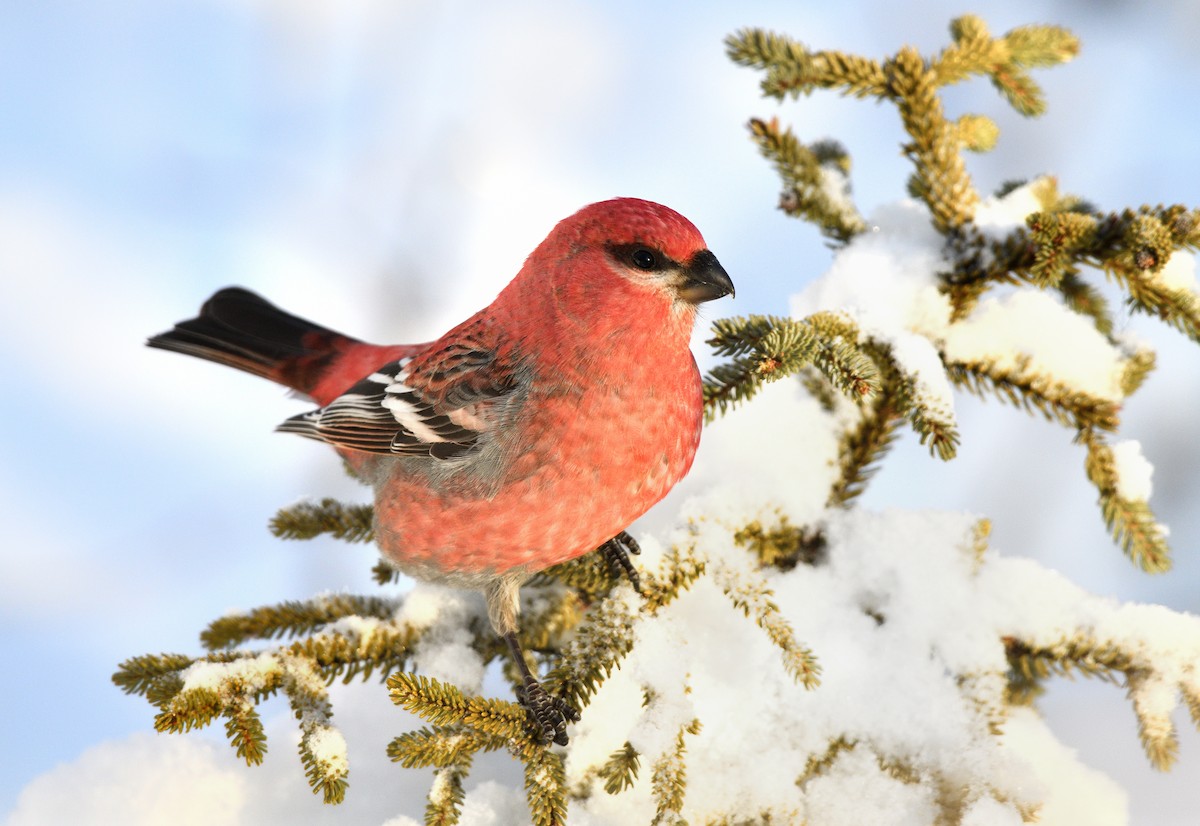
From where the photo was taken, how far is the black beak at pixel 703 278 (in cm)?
213

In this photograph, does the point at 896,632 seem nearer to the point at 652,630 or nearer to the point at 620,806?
the point at 652,630

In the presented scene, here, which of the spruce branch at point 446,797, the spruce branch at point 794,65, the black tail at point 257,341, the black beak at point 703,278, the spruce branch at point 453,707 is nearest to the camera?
the spruce branch at point 453,707

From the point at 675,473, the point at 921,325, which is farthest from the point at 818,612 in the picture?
the point at 921,325

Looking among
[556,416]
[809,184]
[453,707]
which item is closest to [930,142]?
[809,184]

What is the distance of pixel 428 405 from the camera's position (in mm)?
2463

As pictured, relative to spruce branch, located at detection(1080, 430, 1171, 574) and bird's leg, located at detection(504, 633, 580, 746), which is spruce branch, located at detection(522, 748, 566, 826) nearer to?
bird's leg, located at detection(504, 633, 580, 746)

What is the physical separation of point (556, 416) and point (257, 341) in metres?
1.51

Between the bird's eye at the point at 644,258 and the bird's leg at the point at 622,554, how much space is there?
2.12 ft

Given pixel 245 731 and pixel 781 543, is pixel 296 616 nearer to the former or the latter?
pixel 245 731

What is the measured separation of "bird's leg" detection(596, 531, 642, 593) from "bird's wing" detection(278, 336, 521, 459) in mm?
426

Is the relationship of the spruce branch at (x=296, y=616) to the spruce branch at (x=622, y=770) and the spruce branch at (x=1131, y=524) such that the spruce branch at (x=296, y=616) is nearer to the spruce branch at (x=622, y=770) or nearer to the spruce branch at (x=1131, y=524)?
the spruce branch at (x=622, y=770)

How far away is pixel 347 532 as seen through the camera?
2.84m

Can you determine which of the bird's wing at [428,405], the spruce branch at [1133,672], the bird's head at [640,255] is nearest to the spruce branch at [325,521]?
the bird's wing at [428,405]

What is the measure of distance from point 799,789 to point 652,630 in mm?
446
